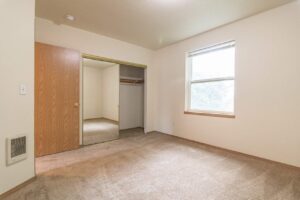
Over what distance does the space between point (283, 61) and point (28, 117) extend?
3919 mm

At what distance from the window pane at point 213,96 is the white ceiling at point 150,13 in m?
1.27

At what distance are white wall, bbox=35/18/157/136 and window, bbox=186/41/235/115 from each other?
1.31m

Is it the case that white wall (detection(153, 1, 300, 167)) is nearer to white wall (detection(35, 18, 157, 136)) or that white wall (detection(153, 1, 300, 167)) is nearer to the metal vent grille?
white wall (detection(35, 18, 157, 136))

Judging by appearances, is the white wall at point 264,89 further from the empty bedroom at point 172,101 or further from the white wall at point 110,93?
the white wall at point 110,93

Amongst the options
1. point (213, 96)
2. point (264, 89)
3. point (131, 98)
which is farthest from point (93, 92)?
point (264, 89)

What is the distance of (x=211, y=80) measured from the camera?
11.3 feet

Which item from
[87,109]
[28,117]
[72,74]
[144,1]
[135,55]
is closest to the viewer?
[28,117]

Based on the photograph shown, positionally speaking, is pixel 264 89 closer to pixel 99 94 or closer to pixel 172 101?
pixel 172 101

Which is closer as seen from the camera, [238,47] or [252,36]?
[252,36]

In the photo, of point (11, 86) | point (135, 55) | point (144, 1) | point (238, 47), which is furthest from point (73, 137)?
point (238, 47)

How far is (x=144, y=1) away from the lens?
2.35m

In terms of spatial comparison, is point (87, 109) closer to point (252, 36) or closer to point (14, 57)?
point (14, 57)

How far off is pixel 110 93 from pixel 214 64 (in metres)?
3.98

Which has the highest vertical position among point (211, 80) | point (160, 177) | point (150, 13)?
point (150, 13)
